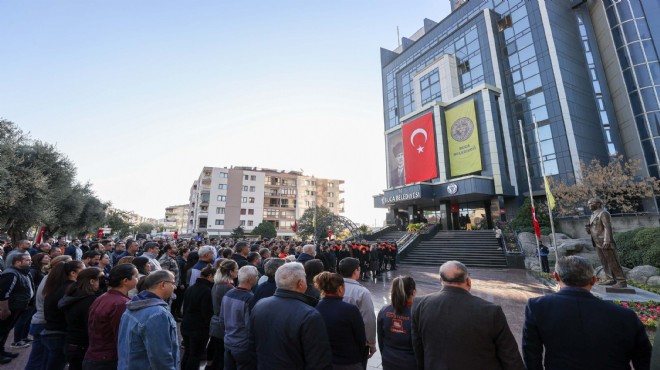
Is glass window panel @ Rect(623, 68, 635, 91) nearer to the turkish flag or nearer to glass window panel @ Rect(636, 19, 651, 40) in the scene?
glass window panel @ Rect(636, 19, 651, 40)

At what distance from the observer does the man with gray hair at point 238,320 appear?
328 centimetres

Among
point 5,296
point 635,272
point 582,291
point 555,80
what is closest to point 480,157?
point 555,80

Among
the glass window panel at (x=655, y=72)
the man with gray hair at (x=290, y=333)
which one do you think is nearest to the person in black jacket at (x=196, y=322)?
the man with gray hair at (x=290, y=333)

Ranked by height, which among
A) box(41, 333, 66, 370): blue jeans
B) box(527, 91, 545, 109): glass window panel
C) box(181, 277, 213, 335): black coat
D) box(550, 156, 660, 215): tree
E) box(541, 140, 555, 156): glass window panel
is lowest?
box(41, 333, 66, 370): blue jeans

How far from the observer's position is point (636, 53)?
28172 millimetres

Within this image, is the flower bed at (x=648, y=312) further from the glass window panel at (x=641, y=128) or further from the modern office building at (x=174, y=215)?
the modern office building at (x=174, y=215)

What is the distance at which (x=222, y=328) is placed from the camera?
3.83 m

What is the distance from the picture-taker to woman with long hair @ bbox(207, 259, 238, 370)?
388cm

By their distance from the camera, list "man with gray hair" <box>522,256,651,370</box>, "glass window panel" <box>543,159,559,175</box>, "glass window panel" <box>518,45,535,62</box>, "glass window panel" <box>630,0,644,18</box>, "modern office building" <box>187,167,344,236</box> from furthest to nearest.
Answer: "modern office building" <box>187,167,344,236</box> < "glass window panel" <box>518,45,535,62</box> < "glass window panel" <box>630,0,644,18</box> < "glass window panel" <box>543,159,559,175</box> < "man with gray hair" <box>522,256,651,370</box>

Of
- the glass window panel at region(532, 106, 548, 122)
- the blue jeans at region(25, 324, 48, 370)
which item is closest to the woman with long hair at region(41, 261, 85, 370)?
Answer: the blue jeans at region(25, 324, 48, 370)

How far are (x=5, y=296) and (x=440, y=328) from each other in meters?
6.43

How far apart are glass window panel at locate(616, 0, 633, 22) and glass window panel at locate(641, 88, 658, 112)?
775 cm

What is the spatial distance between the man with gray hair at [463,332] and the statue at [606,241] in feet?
27.2

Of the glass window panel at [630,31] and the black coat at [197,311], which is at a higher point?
the glass window panel at [630,31]
